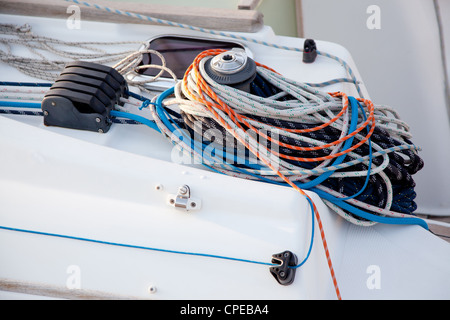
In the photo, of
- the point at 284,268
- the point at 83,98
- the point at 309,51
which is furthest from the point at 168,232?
the point at 309,51

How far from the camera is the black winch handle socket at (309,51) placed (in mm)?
1740

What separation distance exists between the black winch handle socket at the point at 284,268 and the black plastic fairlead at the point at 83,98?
62 centimetres

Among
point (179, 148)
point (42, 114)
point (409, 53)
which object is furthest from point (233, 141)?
point (409, 53)

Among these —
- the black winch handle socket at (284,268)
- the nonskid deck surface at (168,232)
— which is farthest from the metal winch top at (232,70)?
the black winch handle socket at (284,268)

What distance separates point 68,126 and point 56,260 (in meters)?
0.41

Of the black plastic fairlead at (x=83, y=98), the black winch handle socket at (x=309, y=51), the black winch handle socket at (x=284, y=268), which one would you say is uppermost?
the black winch handle socket at (x=309, y=51)

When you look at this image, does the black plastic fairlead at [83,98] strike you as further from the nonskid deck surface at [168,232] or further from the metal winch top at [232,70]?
the metal winch top at [232,70]

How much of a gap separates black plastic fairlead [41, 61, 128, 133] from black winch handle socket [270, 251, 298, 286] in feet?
2.03

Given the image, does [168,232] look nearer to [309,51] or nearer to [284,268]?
[284,268]

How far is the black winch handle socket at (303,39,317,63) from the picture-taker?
1.74 metres

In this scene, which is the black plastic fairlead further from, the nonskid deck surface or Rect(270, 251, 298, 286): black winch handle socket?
Rect(270, 251, 298, 286): black winch handle socket

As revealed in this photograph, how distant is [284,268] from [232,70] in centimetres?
54
